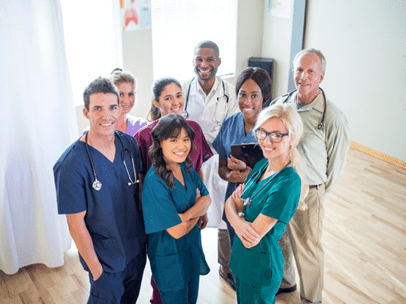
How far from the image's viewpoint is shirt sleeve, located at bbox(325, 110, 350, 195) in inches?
90.2

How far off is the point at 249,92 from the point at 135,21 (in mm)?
2690

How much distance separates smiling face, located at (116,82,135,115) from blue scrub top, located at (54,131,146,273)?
22.2 inches

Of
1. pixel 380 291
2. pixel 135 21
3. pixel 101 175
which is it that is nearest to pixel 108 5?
pixel 135 21

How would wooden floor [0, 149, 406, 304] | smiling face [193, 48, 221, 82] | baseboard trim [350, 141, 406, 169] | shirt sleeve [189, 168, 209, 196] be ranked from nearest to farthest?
1. shirt sleeve [189, 168, 209, 196]
2. wooden floor [0, 149, 406, 304]
3. smiling face [193, 48, 221, 82]
4. baseboard trim [350, 141, 406, 169]

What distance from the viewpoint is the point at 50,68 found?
261 centimetres

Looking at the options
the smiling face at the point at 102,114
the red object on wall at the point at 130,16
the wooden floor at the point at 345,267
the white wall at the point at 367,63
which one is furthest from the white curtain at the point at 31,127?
the white wall at the point at 367,63

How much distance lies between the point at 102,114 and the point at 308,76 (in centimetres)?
123

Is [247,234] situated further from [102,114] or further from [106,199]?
[102,114]

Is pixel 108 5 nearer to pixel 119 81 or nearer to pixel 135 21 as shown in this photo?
pixel 135 21

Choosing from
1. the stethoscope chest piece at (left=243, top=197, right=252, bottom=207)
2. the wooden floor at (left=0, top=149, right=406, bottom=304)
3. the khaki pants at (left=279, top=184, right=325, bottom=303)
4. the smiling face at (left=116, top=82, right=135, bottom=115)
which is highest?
the smiling face at (left=116, top=82, right=135, bottom=115)

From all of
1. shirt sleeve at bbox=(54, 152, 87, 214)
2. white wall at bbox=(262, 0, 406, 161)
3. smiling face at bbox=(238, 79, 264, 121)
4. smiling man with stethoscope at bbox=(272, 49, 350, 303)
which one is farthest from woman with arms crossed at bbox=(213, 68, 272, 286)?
white wall at bbox=(262, 0, 406, 161)

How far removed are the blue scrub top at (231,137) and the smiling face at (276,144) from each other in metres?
0.50

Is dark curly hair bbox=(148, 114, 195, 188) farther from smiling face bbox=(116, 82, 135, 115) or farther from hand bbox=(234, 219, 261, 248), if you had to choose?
smiling face bbox=(116, 82, 135, 115)

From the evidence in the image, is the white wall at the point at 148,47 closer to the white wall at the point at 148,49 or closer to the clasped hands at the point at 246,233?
the white wall at the point at 148,49
